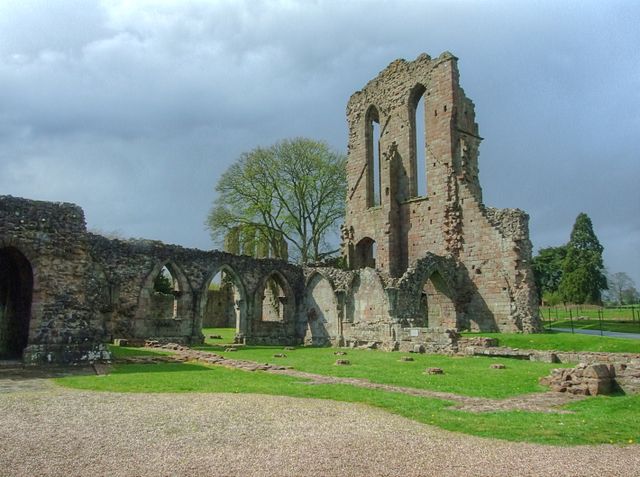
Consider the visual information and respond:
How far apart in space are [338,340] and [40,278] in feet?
47.1

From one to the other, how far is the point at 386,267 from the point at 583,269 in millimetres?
27795

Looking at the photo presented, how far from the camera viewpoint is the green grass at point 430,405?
6543 millimetres

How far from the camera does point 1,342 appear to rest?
16062 millimetres

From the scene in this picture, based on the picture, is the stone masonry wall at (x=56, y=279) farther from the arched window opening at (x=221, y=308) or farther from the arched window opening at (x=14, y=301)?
the arched window opening at (x=221, y=308)

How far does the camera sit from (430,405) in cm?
816

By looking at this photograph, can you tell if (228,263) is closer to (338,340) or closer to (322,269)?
(322,269)

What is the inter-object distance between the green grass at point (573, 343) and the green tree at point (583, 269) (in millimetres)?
31799

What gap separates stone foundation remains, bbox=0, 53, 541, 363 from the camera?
71.8ft

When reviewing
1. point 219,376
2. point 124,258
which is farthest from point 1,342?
point 219,376

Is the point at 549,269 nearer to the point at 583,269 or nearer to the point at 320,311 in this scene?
the point at 583,269

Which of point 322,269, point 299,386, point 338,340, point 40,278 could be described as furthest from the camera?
point 322,269

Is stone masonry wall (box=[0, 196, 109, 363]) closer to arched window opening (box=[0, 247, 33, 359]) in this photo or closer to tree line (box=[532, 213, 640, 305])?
arched window opening (box=[0, 247, 33, 359])

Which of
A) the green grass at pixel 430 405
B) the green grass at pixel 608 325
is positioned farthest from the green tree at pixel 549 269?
the green grass at pixel 430 405

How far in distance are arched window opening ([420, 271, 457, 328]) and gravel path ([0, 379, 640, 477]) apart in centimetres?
1824
